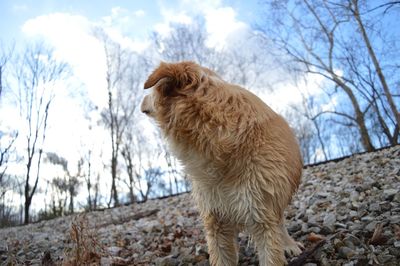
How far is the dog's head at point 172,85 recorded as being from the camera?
9.39 feet

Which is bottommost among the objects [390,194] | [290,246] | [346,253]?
[346,253]

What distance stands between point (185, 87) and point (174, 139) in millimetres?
495

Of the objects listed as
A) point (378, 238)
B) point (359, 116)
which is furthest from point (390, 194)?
point (359, 116)

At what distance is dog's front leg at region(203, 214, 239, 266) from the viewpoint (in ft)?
10.2

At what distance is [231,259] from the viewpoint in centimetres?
314

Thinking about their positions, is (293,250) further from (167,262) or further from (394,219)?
(167,262)

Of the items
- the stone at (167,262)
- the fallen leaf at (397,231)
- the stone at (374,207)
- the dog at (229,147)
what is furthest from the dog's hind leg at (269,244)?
the stone at (374,207)

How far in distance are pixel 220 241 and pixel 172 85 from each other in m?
1.62

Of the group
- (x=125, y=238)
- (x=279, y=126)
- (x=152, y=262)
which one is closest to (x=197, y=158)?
(x=279, y=126)

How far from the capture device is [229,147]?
267 cm

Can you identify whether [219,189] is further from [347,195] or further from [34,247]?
[34,247]

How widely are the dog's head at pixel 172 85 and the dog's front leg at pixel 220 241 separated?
1.15 metres

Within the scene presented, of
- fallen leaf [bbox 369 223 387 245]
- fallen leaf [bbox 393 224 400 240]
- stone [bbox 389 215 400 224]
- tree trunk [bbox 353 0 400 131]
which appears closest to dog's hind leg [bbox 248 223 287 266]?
fallen leaf [bbox 369 223 387 245]

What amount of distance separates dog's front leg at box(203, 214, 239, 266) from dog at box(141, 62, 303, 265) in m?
0.05
